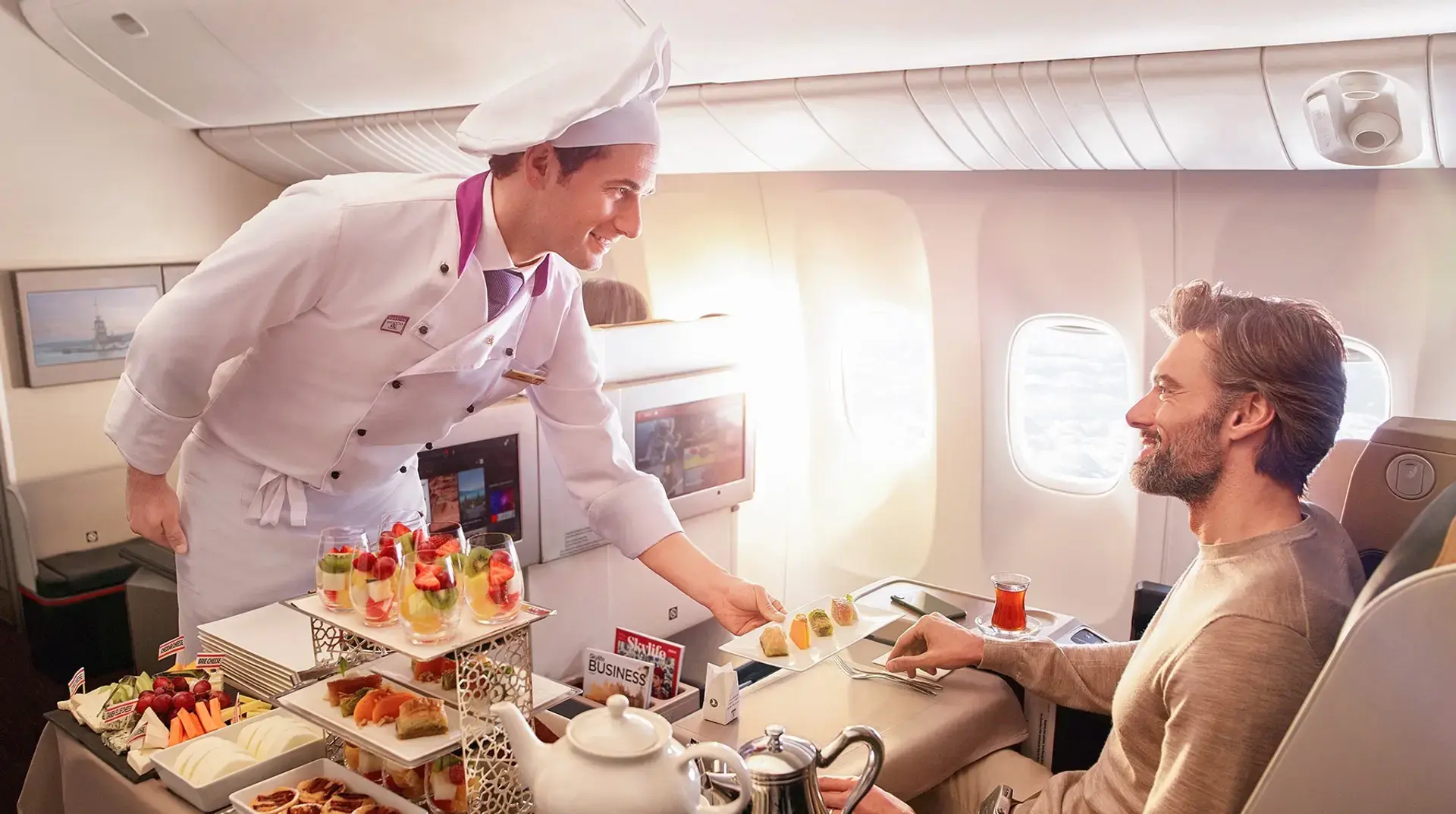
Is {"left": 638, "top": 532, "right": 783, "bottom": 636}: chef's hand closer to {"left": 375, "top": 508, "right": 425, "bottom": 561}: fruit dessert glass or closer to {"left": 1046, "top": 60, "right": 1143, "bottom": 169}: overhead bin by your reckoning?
{"left": 375, "top": 508, "right": 425, "bottom": 561}: fruit dessert glass

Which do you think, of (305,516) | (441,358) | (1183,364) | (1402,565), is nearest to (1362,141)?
(1183,364)

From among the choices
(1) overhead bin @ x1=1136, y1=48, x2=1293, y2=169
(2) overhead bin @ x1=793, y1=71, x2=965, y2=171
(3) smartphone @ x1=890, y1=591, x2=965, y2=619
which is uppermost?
(2) overhead bin @ x1=793, y1=71, x2=965, y2=171

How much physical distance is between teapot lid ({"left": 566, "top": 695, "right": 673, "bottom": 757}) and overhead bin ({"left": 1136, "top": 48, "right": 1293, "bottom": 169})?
247 centimetres

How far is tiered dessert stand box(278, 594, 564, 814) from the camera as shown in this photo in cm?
165

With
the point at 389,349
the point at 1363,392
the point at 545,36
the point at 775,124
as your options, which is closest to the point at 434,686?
the point at 389,349

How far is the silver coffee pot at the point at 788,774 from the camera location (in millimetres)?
1445

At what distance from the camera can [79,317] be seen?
19.3ft

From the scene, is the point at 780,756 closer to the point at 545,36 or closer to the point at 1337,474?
the point at 1337,474

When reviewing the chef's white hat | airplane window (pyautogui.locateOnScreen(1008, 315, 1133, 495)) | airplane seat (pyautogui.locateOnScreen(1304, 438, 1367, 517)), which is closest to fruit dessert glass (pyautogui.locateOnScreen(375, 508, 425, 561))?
the chef's white hat

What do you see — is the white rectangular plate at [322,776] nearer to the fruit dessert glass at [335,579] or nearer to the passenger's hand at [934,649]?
the fruit dessert glass at [335,579]

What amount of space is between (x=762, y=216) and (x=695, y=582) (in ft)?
12.2

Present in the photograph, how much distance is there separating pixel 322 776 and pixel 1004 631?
5.98 ft

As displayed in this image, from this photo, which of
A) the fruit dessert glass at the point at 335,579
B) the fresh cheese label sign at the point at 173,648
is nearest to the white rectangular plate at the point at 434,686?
the fruit dessert glass at the point at 335,579

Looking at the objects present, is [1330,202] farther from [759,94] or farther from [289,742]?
[289,742]
